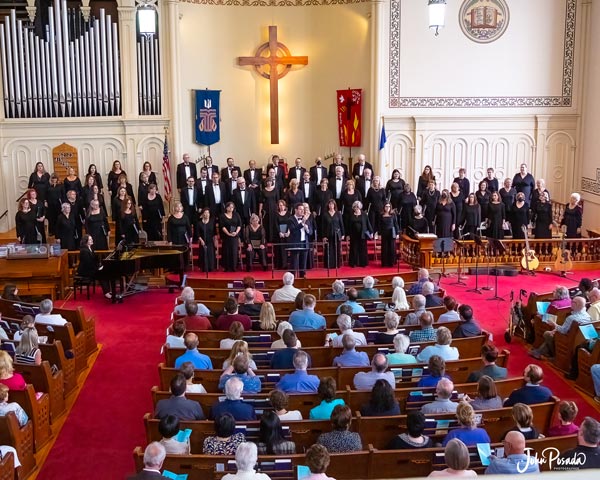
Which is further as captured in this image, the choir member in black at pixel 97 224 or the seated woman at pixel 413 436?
the choir member in black at pixel 97 224

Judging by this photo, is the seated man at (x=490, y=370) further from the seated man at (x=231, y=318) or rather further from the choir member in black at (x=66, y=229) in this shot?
the choir member in black at (x=66, y=229)

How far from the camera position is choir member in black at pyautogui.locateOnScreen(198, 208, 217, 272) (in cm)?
1338

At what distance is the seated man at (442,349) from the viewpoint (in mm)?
7008

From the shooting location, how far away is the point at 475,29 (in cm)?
1645

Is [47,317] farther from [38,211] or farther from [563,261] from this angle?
[563,261]

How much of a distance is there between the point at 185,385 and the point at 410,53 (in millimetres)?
12113

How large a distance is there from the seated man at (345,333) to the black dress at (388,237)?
6.07 m

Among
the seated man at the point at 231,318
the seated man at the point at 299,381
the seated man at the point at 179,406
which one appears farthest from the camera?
the seated man at the point at 231,318

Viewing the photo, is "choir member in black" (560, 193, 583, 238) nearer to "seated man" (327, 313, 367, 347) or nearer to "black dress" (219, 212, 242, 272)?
"black dress" (219, 212, 242, 272)

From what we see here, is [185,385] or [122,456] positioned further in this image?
[122,456]

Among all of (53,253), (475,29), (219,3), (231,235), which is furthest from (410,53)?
(53,253)

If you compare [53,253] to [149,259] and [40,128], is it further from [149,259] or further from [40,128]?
[40,128]

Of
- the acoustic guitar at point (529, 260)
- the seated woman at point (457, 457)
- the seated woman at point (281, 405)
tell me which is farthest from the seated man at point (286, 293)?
the seated woman at point (457, 457)

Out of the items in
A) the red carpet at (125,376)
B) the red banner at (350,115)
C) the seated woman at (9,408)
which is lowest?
the red carpet at (125,376)
